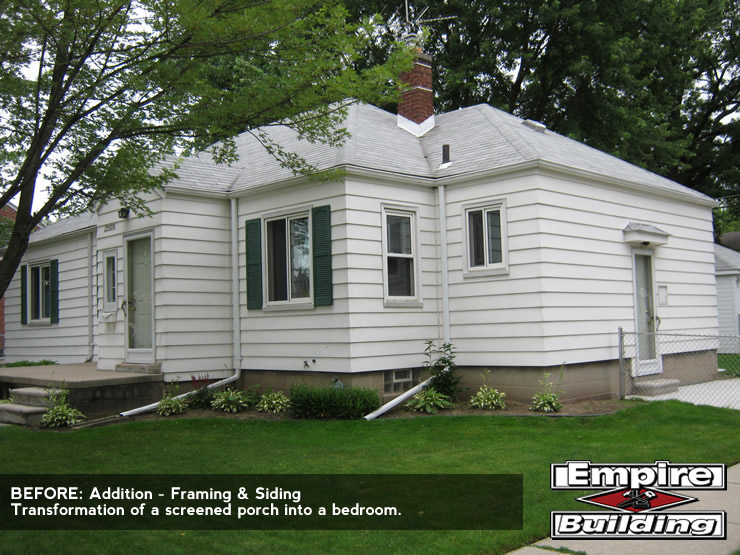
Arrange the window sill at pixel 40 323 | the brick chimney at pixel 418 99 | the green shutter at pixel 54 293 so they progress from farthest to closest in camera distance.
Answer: the window sill at pixel 40 323 < the green shutter at pixel 54 293 < the brick chimney at pixel 418 99

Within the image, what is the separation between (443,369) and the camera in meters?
11.2

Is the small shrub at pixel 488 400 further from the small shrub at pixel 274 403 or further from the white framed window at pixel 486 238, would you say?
the small shrub at pixel 274 403

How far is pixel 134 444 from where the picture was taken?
336 inches

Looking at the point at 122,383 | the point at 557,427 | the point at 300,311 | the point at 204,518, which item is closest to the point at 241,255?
the point at 300,311

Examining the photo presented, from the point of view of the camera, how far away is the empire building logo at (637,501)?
4.96 metres

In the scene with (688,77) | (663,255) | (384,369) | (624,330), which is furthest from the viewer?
(688,77)

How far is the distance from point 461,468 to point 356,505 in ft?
4.88

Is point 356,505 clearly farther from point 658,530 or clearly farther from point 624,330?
point 624,330

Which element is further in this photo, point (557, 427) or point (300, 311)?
point (300, 311)

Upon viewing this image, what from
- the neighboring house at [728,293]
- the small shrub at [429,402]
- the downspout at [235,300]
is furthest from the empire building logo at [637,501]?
the neighboring house at [728,293]

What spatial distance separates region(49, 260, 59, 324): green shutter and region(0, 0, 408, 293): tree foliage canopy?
30.8ft

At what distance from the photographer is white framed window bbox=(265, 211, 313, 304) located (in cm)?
1128

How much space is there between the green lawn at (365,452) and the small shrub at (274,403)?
865mm

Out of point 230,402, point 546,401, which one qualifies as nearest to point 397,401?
point 546,401
